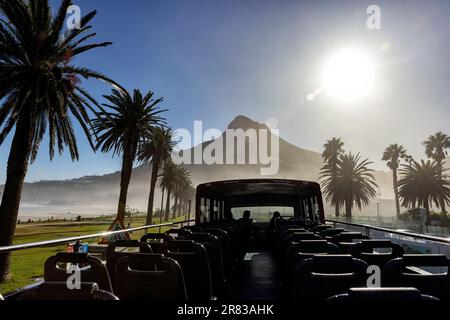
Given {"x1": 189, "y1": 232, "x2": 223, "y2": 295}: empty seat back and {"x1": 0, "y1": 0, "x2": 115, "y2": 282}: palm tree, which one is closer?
{"x1": 189, "y1": 232, "x2": 223, "y2": 295}: empty seat back

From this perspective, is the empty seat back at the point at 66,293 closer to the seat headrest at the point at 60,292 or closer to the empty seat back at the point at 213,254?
the seat headrest at the point at 60,292

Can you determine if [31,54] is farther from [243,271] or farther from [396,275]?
[396,275]

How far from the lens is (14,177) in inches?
551

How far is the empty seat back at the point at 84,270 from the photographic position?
3.04m

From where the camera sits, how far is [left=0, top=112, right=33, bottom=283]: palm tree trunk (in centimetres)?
1394

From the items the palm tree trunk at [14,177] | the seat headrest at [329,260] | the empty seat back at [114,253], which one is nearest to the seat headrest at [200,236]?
the empty seat back at [114,253]

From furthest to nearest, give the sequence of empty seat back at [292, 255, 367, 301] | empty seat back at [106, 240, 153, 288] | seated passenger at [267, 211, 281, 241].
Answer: seated passenger at [267, 211, 281, 241] → empty seat back at [106, 240, 153, 288] → empty seat back at [292, 255, 367, 301]

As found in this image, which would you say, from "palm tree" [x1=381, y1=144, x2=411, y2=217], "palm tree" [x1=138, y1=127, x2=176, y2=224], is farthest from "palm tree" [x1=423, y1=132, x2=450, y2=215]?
"palm tree" [x1=138, y1=127, x2=176, y2=224]

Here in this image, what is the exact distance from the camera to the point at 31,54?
14.9 m

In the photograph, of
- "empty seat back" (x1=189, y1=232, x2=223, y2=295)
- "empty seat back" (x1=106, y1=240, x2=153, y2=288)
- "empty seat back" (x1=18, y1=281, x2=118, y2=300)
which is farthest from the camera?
"empty seat back" (x1=189, y1=232, x2=223, y2=295)

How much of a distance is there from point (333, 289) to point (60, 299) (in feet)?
7.04

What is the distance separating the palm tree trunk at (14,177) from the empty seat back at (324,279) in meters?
15.0

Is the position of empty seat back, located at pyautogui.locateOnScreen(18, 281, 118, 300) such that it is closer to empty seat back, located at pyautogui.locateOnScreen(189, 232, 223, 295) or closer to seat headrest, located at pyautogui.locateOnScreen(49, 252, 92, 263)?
seat headrest, located at pyautogui.locateOnScreen(49, 252, 92, 263)
